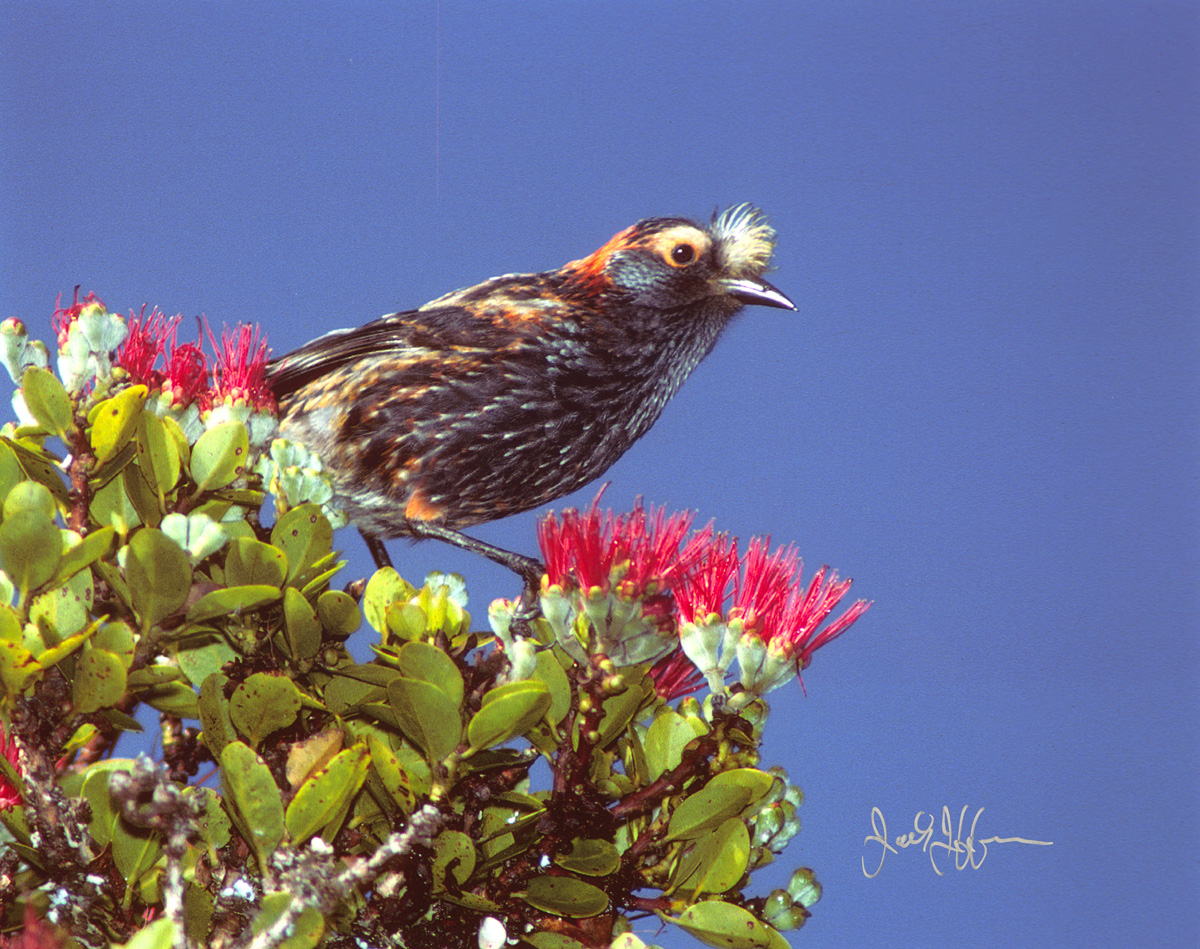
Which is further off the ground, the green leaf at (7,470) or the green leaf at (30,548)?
the green leaf at (7,470)

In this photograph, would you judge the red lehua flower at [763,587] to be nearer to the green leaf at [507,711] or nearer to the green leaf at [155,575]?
the green leaf at [507,711]

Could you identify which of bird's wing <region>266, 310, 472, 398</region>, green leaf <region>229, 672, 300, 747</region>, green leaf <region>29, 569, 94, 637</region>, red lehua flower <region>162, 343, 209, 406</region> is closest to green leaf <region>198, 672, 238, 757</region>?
green leaf <region>229, 672, 300, 747</region>

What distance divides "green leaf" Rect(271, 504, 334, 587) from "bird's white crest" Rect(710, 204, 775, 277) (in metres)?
0.94

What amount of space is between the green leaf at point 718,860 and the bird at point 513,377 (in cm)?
60

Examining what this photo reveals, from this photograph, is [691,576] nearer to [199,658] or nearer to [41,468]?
[199,658]

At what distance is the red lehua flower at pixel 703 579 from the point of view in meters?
0.91

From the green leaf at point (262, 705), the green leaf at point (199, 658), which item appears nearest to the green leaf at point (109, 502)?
the green leaf at point (199, 658)

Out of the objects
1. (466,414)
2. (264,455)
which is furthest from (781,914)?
(466,414)

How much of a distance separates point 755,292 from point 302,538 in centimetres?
90

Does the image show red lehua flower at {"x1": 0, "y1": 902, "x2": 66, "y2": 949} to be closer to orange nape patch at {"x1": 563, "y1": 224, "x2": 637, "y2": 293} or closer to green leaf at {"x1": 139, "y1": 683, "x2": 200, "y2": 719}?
green leaf at {"x1": 139, "y1": 683, "x2": 200, "y2": 719}

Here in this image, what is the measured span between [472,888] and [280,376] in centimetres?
94

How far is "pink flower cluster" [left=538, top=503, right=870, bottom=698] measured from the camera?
0.85m

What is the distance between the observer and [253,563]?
86cm

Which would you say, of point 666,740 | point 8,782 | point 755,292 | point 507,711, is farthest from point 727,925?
point 755,292
